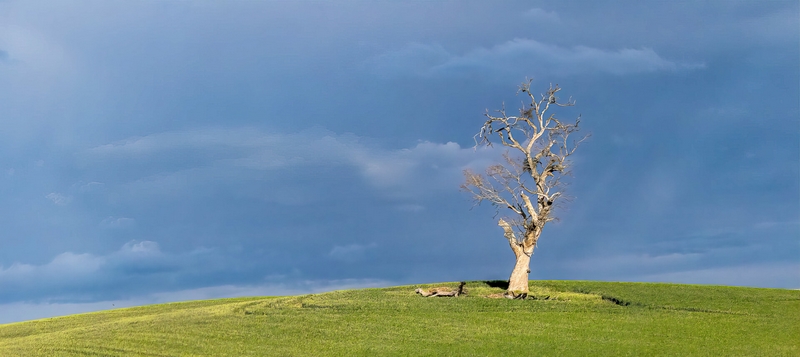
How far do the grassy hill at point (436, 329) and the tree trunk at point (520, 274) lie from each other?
3.09 metres

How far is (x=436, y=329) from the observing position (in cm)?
1780

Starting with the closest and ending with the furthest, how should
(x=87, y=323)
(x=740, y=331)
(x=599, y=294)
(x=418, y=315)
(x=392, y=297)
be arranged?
(x=740, y=331)
(x=418, y=315)
(x=87, y=323)
(x=392, y=297)
(x=599, y=294)

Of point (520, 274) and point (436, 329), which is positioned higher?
point (520, 274)

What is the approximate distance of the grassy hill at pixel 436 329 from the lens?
52.4 ft

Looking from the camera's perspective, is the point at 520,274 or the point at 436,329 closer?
the point at 436,329

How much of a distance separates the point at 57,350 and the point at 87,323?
19.4ft

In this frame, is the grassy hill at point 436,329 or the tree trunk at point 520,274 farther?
the tree trunk at point 520,274

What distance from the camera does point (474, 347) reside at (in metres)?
15.8

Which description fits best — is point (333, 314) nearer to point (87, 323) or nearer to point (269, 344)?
point (269, 344)

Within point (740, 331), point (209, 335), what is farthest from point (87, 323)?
point (740, 331)

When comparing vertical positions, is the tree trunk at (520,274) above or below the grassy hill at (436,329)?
above

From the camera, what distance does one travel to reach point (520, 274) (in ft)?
89.5

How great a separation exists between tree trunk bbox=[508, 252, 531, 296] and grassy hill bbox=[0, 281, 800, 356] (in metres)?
3.09

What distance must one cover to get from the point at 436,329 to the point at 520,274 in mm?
10328
